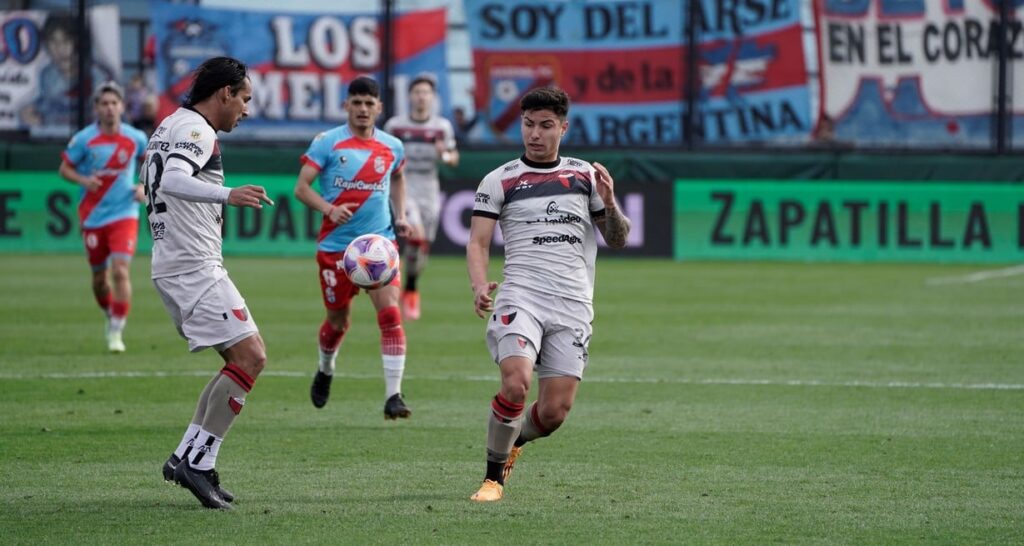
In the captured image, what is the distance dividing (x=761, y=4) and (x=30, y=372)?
17.6 m

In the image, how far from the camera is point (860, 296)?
1947cm

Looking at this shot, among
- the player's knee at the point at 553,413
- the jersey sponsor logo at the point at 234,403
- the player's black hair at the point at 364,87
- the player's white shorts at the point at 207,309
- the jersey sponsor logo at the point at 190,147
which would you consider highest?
the player's black hair at the point at 364,87

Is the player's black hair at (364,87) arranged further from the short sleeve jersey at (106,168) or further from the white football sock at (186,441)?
the short sleeve jersey at (106,168)

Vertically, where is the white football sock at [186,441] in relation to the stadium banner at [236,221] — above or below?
below

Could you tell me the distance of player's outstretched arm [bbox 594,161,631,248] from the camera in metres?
7.72

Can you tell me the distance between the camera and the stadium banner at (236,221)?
2562 cm

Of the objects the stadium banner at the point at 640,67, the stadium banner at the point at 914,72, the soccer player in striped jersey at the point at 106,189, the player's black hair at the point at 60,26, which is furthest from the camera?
the player's black hair at the point at 60,26

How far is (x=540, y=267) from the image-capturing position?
7961 mm

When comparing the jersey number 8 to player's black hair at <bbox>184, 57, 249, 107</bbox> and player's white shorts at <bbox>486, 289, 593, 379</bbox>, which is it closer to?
player's black hair at <bbox>184, 57, 249, 107</bbox>

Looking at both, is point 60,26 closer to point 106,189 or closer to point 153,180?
point 106,189

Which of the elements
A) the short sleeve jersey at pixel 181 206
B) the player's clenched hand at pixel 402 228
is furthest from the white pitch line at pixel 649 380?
the short sleeve jersey at pixel 181 206

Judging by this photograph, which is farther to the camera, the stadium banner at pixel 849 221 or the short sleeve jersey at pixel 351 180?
the stadium banner at pixel 849 221

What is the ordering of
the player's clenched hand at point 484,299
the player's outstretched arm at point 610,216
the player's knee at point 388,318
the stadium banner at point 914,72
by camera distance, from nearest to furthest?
the player's clenched hand at point 484,299, the player's outstretched arm at point 610,216, the player's knee at point 388,318, the stadium banner at point 914,72

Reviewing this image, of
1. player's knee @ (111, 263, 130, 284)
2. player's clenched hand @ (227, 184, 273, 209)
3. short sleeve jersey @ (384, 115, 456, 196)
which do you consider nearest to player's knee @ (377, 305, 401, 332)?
player's clenched hand @ (227, 184, 273, 209)
